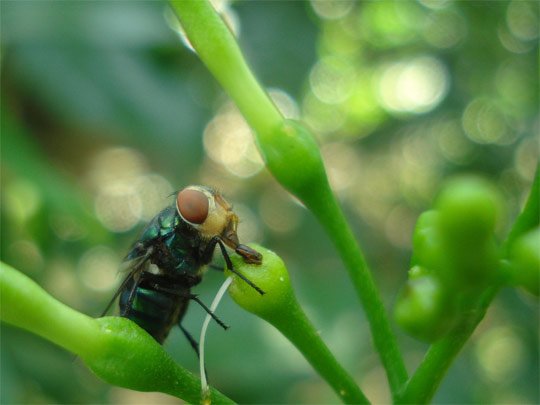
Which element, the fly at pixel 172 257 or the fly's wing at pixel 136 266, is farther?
the fly's wing at pixel 136 266

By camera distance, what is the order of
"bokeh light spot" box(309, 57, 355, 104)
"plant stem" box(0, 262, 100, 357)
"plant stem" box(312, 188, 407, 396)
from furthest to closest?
"bokeh light spot" box(309, 57, 355, 104), "plant stem" box(312, 188, 407, 396), "plant stem" box(0, 262, 100, 357)

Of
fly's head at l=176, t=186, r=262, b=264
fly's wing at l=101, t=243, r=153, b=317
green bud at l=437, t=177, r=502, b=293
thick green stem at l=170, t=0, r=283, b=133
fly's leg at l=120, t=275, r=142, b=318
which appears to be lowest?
fly's leg at l=120, t=275, r=142, b=318

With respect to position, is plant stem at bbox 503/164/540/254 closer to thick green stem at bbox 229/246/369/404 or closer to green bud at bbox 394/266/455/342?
green bud at bbox 394/266/455/342

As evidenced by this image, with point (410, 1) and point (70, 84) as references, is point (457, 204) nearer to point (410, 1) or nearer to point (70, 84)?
point (70, 84)

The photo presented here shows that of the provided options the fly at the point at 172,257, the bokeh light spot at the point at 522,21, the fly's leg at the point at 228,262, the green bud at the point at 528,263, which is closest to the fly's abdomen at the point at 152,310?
the fly at the point at 172,257

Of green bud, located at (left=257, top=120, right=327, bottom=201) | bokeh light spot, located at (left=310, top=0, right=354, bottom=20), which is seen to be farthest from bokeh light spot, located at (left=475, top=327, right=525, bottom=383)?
green bud, located at (left=257, top=120, right=327, bottom=201)

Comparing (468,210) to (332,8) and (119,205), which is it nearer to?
(332,8)

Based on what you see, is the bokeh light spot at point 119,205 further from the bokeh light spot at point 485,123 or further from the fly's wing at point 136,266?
the fly's wing at point 136,266

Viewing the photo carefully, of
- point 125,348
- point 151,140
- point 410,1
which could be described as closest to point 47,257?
point 151,140
